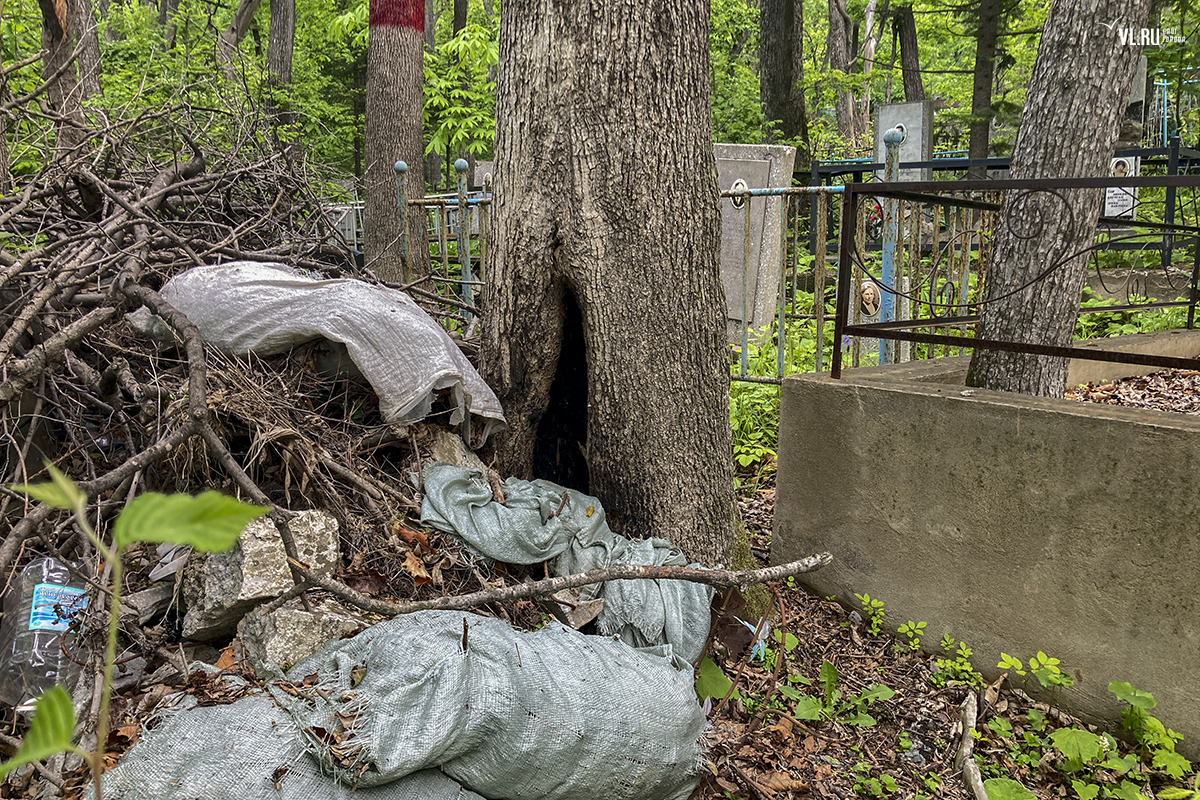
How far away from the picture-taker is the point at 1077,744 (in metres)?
2.81

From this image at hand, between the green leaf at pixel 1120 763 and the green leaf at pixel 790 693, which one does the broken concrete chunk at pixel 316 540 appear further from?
the green leaf at pixel 1120 763

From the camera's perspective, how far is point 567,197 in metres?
3.21

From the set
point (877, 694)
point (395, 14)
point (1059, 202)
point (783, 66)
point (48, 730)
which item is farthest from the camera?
point (783, 66)

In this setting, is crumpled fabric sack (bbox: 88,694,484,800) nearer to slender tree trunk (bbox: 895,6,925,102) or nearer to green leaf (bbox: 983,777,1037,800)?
green leaf (bbox: 983,777,1037,800)

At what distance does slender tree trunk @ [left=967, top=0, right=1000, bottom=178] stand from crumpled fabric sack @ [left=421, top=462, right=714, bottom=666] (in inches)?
452

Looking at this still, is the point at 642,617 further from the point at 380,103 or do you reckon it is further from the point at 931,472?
the point at 380,103

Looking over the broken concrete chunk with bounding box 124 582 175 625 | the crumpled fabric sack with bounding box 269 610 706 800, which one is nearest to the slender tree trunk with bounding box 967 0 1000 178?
the crumpled fabric sack with bounding box 269 610 706 800

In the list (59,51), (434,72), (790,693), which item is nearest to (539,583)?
(790,693)

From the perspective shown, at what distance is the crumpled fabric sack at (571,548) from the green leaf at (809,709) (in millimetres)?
459

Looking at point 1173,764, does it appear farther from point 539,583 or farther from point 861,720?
point 539,583

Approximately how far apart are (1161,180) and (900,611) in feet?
6.32

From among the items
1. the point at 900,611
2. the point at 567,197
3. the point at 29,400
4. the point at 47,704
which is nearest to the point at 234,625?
the point at 29,400

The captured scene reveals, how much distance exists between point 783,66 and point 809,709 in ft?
35.3

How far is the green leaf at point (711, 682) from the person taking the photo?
9.81 ft
